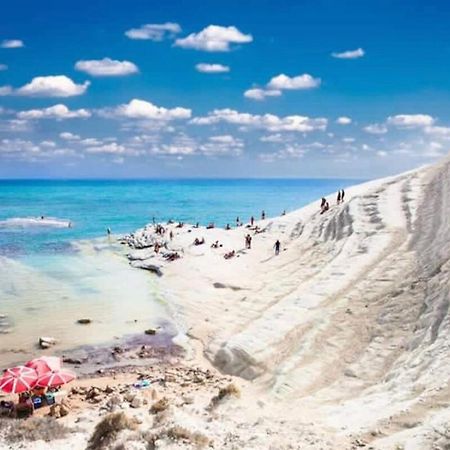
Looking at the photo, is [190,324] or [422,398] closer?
[422,398]

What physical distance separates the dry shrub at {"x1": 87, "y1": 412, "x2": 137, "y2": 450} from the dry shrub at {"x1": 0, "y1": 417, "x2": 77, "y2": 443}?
→ 6.48 feet

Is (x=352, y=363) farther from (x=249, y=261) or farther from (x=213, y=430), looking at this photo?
(x=249, y=261)

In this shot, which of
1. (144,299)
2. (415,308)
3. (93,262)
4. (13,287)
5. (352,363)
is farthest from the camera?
(93,262)

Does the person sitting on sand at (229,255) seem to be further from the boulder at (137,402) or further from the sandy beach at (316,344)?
the boulder at (137,402)

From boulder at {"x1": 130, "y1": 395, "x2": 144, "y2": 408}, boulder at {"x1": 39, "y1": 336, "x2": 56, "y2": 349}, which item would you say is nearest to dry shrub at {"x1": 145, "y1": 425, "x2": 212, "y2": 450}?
boulder at {"x1": 130, "y1": 395, "x2": 144, "y2": 408}

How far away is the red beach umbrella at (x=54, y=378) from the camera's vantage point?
24.1 meters

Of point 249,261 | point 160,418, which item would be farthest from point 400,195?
point 160,418

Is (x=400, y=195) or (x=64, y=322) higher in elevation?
(x=400, y=195)

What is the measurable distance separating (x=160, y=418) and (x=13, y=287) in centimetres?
3258

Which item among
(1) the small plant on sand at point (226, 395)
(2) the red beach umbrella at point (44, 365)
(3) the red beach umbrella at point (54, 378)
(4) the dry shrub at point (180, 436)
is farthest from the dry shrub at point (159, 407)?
(2) the red beach umbrella at point (44, 365)

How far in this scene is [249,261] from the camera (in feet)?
184

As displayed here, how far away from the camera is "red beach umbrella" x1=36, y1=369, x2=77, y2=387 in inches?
949

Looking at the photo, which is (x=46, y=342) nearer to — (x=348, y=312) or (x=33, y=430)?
(x=33, y=430)

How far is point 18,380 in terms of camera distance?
2366 centimetres
